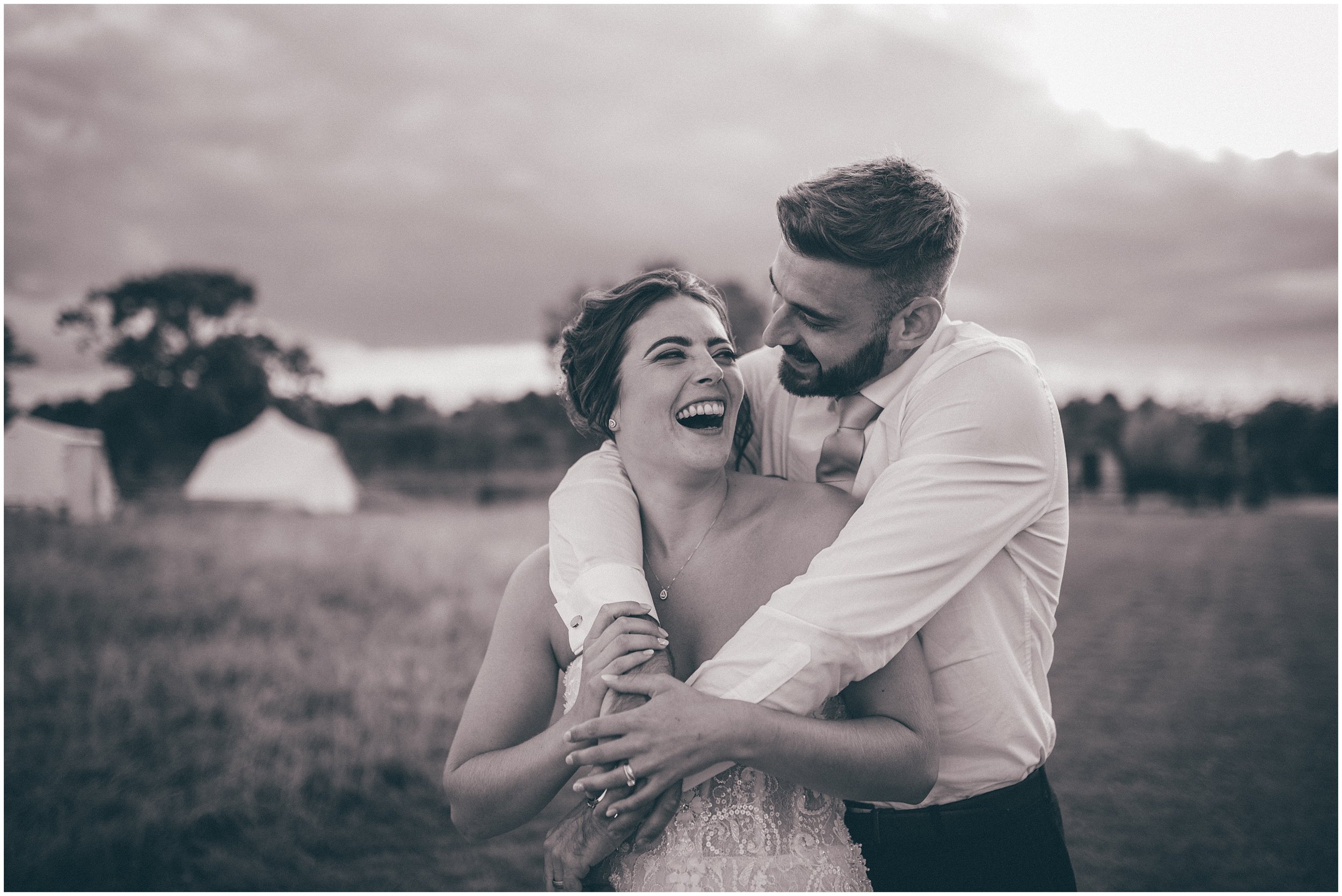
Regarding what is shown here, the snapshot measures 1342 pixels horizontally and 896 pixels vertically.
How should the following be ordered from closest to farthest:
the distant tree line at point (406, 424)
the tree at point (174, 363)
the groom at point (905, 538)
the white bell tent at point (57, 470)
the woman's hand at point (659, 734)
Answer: the woman's hand at point (659, 734), the groom at point (905, 538), the white bell tent at point (57, 470), the tree at point (174, 363), the distant tree line at point (406, 424)

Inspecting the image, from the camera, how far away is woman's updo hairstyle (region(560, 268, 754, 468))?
242cm

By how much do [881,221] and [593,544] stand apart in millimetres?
1164

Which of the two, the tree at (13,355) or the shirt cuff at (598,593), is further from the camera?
the tree at (13,355)

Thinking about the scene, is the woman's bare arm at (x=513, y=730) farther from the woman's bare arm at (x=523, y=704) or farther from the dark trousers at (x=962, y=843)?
the dark trousers at (x=962, y=843)

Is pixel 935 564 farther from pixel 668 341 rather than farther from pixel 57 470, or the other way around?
pixel 57 470

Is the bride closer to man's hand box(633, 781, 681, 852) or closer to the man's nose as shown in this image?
man's hand box(633, 781, 681, 852)

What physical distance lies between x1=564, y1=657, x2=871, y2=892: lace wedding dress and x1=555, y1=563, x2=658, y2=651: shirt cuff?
0.15 meters

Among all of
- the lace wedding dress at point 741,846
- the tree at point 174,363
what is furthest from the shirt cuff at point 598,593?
the tree at point 174,363

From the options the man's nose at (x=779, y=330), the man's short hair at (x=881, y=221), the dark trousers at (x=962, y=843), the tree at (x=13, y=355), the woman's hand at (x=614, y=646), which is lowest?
the dark trousers at (x=962, y=843)

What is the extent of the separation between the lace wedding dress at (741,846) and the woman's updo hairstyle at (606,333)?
2.42 ft

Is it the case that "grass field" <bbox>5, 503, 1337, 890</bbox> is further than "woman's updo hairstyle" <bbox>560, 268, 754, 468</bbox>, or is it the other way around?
"grass field" <bbox>5, 503, 1337, 890</bbox>

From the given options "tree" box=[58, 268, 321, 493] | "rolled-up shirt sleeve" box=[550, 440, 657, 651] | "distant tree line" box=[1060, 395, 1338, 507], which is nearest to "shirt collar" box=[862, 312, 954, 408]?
"rolled-up shirt sleeve" box=[550, 440, 657, 651]

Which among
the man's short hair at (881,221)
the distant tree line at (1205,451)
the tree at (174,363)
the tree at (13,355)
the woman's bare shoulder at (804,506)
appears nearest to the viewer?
the woman's bare shoulder at (804,506)

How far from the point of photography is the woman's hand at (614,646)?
185 cm
